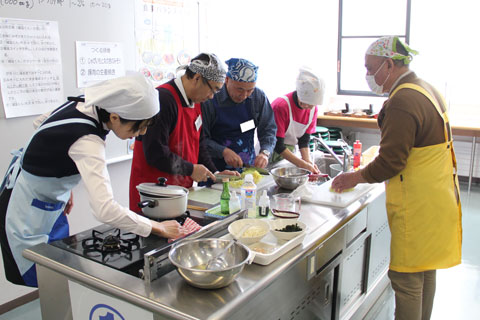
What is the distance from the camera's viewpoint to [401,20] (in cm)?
594

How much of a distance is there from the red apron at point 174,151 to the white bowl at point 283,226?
0.75 m

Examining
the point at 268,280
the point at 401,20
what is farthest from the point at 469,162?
the point at 268,280

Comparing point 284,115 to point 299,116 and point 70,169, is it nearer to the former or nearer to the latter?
point 299,116

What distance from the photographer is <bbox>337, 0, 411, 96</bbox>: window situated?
5.94m

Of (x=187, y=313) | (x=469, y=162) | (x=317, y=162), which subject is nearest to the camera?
(x=187, y=313)

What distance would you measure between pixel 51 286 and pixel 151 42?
2.26 m

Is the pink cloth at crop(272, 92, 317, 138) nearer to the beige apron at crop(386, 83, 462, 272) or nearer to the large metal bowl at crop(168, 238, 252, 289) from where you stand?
the beige apron at crop(386, 83, 462, 272)

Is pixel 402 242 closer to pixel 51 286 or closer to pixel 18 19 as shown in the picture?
pixel 51 286

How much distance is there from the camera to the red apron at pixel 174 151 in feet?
7.43

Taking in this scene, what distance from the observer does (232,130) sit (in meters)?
2.79

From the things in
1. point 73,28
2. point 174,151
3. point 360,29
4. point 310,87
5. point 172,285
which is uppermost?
point 360,29

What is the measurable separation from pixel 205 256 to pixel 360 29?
5634 mm

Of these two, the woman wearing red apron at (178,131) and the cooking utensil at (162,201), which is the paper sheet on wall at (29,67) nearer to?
the woman wearing red apron at (178,131)

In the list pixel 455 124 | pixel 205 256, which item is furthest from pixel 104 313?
pixel 455 124
